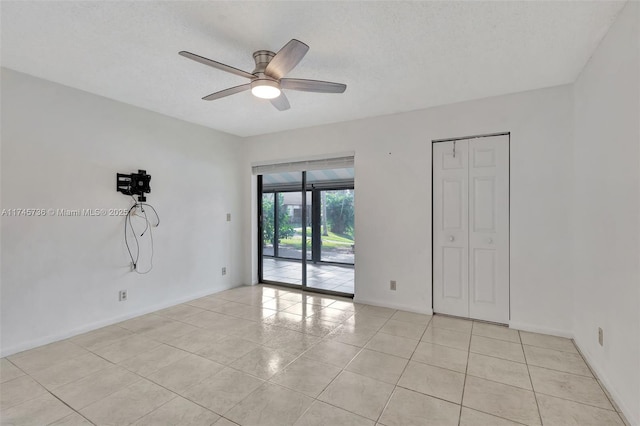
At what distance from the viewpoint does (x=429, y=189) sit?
3.59m

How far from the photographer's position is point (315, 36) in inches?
83.5

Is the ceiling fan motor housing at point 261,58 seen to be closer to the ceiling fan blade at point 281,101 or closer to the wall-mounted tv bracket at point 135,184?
the ceiling fan blade at point 281,101

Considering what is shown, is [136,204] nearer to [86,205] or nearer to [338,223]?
[86,205]

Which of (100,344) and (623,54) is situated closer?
(623,54)

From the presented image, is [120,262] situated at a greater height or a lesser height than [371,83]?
lesser

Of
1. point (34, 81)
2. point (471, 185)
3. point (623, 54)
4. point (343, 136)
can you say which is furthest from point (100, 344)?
point (623, 54)

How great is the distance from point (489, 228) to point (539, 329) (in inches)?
43.7

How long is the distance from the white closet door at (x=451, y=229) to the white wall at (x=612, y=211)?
3.25 ft

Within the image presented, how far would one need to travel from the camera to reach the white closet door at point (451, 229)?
344 centimetres

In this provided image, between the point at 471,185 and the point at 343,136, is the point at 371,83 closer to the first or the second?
the point at 343,136

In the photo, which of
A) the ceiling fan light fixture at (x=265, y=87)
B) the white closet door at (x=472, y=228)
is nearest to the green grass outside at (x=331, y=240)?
the white closet door at (x=472, y=228)

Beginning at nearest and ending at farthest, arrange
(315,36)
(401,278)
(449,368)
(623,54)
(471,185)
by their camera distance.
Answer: (623,54) → (315,36) → (449,368) → (471,185) → (401,278)

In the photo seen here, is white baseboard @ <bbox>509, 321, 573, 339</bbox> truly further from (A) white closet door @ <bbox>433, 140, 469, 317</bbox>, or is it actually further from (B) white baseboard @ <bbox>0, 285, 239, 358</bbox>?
(B) white baseboard @ <bbox>0, 285, 239, 358</bbox>

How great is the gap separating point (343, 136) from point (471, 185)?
1.76 meters
